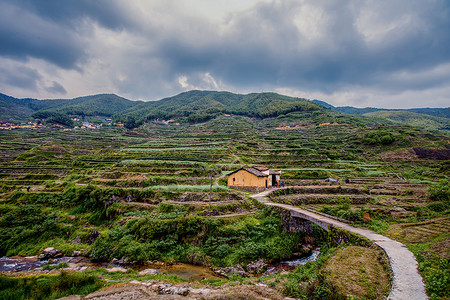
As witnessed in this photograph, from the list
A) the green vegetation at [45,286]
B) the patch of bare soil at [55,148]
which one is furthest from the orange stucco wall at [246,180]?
the patch of bare soil at [55,148]

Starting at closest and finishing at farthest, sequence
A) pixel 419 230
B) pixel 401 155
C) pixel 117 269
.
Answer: pixel 419 230
pixel 117 269
pixel 401 155

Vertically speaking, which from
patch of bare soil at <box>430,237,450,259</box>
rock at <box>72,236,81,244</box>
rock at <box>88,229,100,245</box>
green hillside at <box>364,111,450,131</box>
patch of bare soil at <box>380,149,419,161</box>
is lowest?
rock at <box>72,236,81,244</box>

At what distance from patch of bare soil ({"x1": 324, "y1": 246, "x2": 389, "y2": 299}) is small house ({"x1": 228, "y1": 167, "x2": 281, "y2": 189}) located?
56.2 ft

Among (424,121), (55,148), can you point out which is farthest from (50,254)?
(424,121)

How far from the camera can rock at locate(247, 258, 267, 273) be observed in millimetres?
15406

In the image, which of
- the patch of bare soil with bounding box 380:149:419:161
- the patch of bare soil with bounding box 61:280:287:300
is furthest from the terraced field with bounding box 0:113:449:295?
the patch of bare soil with bounding box 61:280:287:300

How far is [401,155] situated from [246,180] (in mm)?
46585

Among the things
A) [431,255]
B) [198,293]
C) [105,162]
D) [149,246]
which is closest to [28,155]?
[105,162]

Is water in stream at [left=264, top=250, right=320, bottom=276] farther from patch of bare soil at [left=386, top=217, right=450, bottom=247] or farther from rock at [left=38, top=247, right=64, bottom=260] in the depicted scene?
rock at [left=38, top=247, right=64, bottom=260]

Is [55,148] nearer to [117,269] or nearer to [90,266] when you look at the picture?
[90,266]

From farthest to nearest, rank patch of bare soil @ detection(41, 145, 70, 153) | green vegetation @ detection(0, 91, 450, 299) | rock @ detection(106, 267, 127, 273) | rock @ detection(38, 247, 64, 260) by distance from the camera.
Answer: patch of bare soil @ detection(41, 145, 70, 153)
rock @ detection(38, 247, 64, 260)
rock @ detection(106, 267, 127, 273)
green vegetation @ detection(0, 91, 450, 299)

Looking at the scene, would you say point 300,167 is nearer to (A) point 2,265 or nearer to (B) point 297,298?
(B) point 297,298

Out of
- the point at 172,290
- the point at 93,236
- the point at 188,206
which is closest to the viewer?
the point at 172,290

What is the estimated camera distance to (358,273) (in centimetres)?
915
